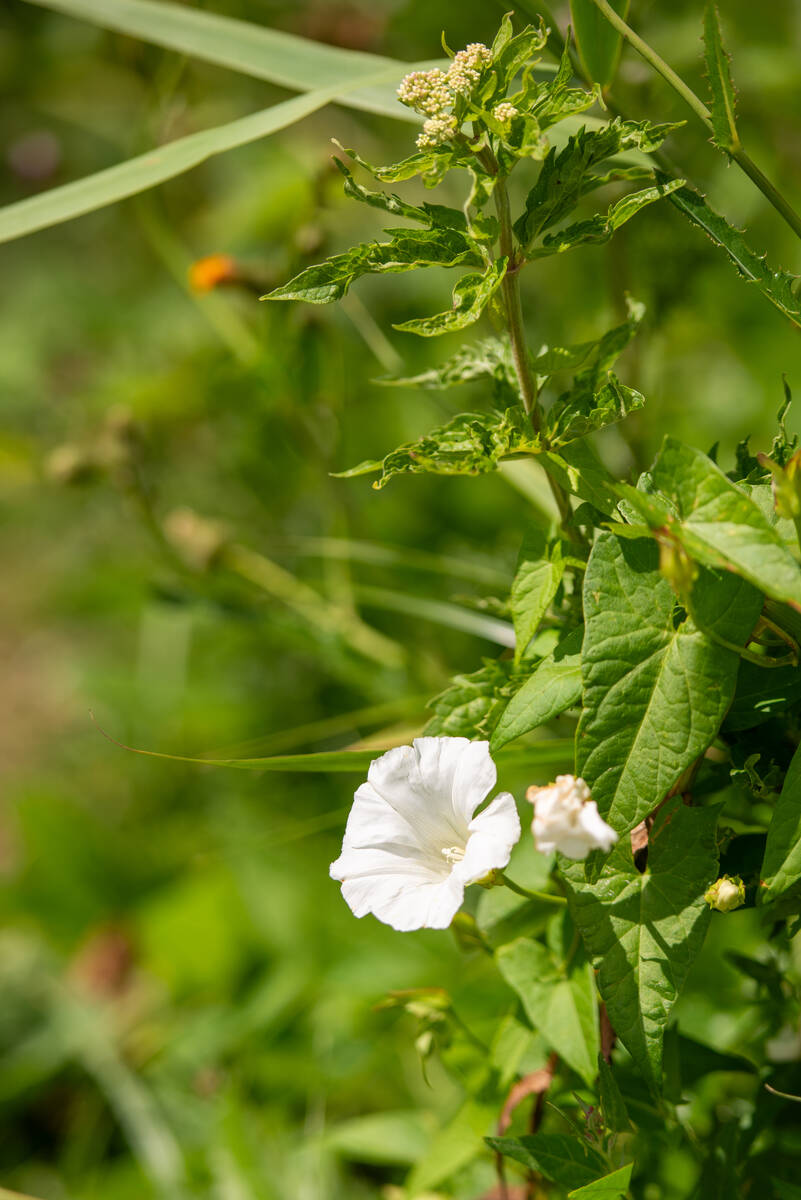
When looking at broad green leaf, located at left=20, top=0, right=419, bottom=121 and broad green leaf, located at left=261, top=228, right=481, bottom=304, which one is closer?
broad green leaf, located at left=261, top=228, right=481, bottom=304

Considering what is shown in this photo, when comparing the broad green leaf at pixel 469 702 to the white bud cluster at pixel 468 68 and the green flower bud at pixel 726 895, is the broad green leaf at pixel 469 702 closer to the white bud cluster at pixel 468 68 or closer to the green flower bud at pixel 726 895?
the green flower bud at pixel 726 895

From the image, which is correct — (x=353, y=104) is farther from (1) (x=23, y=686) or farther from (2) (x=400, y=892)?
(1) (x=23, y=686)

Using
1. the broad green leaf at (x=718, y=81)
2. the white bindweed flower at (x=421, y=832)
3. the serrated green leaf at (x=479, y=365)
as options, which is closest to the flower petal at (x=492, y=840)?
the white bindweed flower at (x=421, y=832)

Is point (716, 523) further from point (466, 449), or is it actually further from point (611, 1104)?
point (611, 1104)

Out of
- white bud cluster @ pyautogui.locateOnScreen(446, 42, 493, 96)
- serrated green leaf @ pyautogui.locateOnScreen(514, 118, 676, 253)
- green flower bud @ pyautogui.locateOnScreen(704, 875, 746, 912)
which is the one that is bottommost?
green flower bud @ pyautogui.locateOnScreen(704, 875, 746, 912)

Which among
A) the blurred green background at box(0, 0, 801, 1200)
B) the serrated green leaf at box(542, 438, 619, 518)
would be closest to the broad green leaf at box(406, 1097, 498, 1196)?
the blurred green background at box(0, 0, 801, 1200)

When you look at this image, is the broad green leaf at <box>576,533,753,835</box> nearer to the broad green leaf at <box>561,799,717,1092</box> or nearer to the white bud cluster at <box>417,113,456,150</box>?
the broad green leaf at <box>561,799,717,1092</box>

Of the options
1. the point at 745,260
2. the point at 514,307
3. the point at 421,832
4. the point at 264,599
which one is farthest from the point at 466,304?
the point at 264,599
